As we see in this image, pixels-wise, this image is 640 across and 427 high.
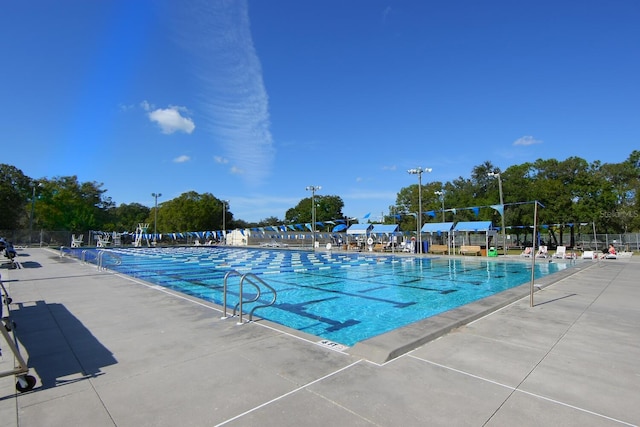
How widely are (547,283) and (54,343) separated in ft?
37.8

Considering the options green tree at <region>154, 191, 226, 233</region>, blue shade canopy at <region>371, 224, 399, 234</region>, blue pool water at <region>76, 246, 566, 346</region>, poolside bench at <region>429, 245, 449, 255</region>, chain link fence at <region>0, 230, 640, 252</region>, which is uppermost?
green tree at <region>154, 191, 226, 233</region>

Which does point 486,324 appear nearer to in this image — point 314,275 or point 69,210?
point 314,275

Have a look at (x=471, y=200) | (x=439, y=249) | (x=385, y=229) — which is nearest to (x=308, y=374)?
(x=439, y=249)

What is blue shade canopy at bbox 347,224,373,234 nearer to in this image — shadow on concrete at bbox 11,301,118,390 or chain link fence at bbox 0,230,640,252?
chain link fence at bbox 0,230,640,252

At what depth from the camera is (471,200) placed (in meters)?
45.2

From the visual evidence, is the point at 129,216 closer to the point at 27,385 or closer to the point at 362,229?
the point at 362,229

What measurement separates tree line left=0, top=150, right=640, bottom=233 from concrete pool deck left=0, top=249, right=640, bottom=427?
21126 mm

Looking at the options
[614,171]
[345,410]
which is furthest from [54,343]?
[614,171]

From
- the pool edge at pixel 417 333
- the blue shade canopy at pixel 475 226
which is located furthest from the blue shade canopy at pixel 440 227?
the pool edge at pixel 417 333

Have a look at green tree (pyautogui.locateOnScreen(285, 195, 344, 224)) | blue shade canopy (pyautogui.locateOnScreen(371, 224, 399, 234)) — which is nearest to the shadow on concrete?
blue shade canopy (pyautogui.locateOnScreen(371, 224, 399, 234))

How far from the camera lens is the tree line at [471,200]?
35.1m

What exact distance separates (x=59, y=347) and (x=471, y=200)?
1874 inches

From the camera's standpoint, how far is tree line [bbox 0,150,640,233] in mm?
35125

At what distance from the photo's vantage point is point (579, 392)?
3029mm
